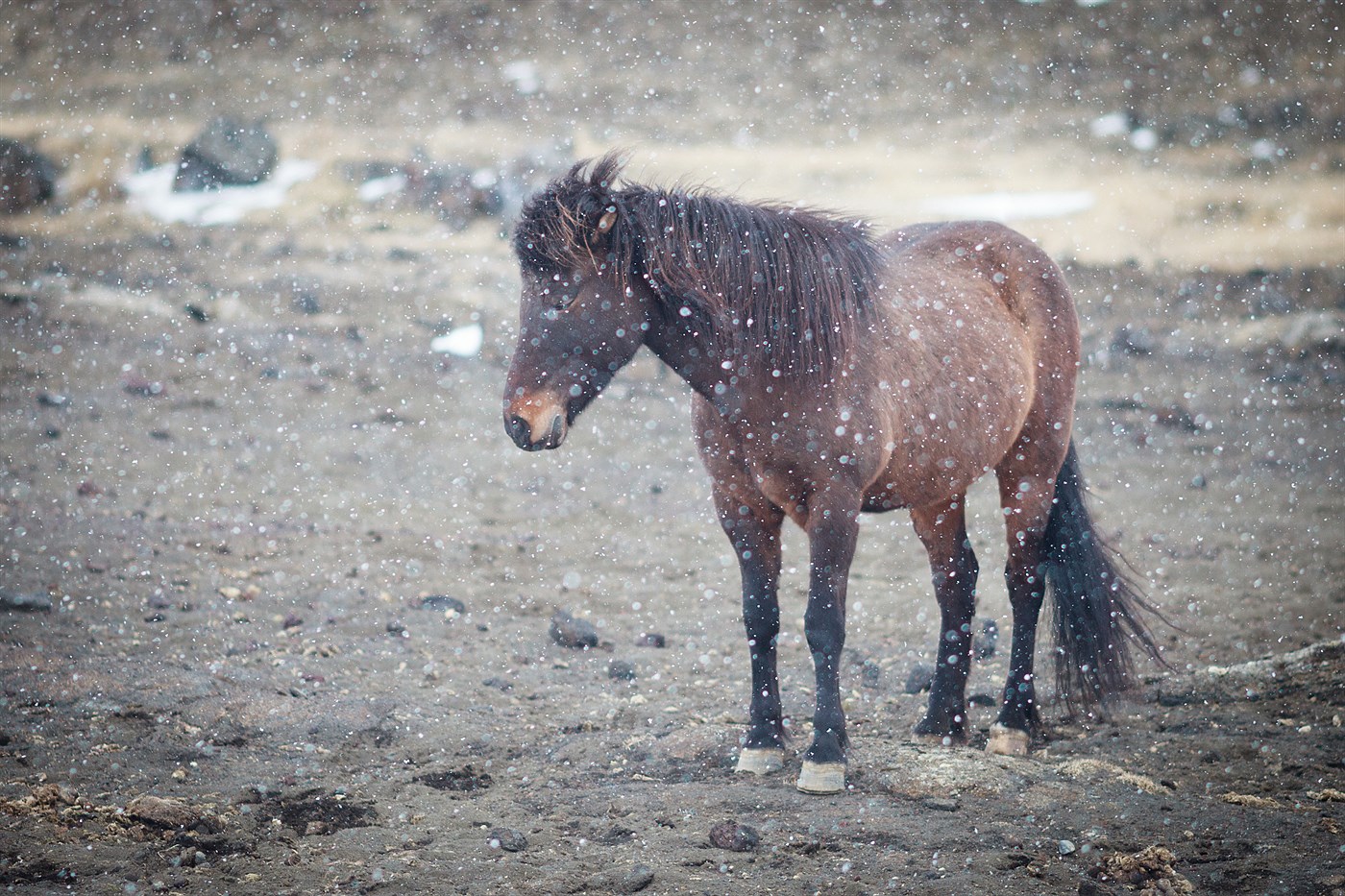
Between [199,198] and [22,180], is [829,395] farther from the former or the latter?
[22,180]

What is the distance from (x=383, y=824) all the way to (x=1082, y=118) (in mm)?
19824

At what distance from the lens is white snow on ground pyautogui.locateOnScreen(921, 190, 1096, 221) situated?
16.5 meters

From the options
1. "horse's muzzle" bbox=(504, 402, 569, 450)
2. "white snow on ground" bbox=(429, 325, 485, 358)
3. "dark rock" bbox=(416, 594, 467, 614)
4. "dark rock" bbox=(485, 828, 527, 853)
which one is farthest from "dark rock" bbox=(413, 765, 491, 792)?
"white snow on ground" bbox=(429, 325, 485, 358)

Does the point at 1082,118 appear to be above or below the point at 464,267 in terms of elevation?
above

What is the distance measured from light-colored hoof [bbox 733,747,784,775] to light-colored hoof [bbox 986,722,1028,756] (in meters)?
1.15

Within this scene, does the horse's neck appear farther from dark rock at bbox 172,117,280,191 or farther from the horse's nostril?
dark rock at bbox 172,117,280,191

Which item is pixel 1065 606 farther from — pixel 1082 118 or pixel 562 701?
pixel 1082 118

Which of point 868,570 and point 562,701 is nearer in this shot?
point 562,701

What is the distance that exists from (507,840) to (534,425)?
1.55 meters

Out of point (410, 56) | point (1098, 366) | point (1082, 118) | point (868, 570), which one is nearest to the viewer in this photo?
point (868, 570)

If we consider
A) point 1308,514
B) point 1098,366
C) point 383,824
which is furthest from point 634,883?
point 1098,366

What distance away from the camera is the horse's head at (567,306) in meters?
4.11

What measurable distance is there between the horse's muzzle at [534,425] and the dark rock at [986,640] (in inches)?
138

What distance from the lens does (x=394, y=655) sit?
6016 mm
